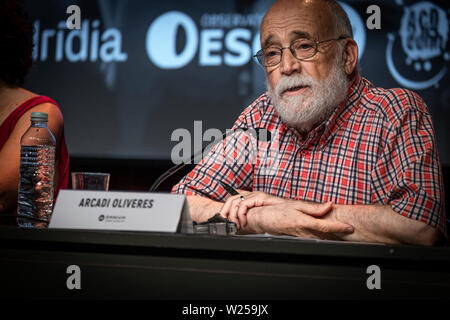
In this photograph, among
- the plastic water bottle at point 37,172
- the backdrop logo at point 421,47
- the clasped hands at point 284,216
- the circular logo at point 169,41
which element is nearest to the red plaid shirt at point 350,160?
the clasped hands at point 284,216

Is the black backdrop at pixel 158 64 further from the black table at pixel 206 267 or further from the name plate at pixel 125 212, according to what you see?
the black table at pixel 206 267

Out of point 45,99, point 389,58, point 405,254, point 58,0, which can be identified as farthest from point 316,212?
point 58,0

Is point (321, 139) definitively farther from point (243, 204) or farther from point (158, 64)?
point (158, 64)

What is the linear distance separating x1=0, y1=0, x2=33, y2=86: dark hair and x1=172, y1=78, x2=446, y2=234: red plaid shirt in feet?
2.85

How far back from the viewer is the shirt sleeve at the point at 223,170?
71.6 inches

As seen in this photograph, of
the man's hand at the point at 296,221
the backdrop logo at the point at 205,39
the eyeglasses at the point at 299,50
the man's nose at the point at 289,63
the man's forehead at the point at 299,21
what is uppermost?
the backdrop logo at the point at 205,39

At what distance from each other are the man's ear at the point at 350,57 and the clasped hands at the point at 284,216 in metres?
0.70

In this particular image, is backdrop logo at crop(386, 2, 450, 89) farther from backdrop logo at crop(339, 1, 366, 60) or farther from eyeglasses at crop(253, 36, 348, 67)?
eyeglasses at crop(253, 36, 348, 67)

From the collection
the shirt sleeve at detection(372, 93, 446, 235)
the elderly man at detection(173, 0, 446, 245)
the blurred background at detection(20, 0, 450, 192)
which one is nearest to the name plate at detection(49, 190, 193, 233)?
the elderly man at detection(173, 0, 446, 245)

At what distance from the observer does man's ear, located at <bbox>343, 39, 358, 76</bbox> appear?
1.92m

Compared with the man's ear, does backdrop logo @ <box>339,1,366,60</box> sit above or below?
above

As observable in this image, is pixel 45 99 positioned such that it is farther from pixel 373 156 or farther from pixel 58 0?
pixel 58 0

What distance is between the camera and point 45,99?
6.47ft

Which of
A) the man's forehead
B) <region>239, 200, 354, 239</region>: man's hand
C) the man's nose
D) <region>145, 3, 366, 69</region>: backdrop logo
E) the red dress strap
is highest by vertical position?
<region>145, 3, 366, 69</region>: backdrop logo
